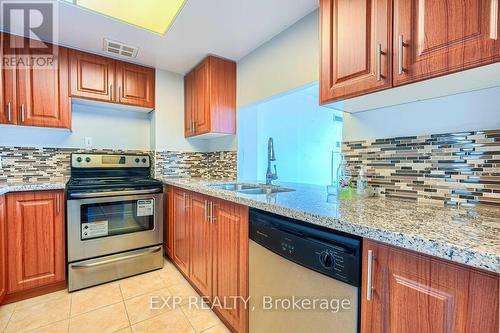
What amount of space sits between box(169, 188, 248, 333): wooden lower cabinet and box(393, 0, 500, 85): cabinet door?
0.99m

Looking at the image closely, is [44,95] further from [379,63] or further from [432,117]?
[432,117]

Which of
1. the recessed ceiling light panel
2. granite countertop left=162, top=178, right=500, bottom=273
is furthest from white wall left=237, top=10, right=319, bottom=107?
granite countertop left=162, top=178, right=500, bottom=273

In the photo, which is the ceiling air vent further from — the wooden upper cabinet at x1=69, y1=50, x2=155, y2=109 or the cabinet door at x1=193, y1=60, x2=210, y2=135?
the cabinet door at x1=193, y1=60, x2=210, y2=135

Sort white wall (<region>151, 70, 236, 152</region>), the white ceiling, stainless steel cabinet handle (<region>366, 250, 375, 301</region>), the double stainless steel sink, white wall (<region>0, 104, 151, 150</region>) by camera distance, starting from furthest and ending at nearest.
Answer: white wall (<region>151, 70, 236, 152</region>)
white wall (<region>0, 104, 151, 150</region>)
the double stainless steel sink
the white ceiling
stainless steel cabinet handle (<region>366, 250, 375, 301</region>)

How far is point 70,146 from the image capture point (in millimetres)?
2463

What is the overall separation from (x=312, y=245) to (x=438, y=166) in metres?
0.75

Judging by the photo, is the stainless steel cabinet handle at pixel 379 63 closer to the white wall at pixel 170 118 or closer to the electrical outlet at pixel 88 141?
the white wall at pixel 170 118

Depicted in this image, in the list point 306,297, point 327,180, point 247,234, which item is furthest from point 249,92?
point 306,297

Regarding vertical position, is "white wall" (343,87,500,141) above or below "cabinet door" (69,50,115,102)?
below

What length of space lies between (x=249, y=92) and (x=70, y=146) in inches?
78.6

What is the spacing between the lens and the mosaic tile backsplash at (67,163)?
2.19m

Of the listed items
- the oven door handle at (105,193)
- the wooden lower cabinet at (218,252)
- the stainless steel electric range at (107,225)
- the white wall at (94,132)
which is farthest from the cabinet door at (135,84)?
the wooden lower cabinet at (218,252)

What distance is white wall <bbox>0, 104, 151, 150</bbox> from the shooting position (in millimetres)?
2234

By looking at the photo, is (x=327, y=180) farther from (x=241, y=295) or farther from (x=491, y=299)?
(x=491, y=299)
